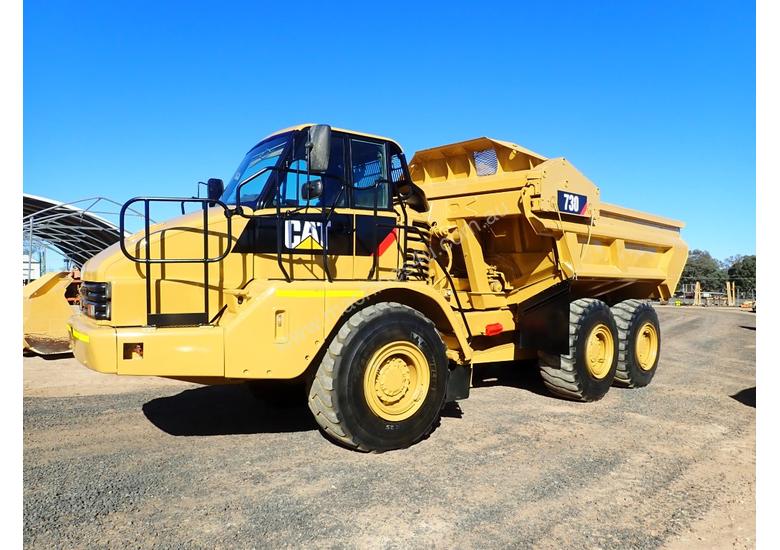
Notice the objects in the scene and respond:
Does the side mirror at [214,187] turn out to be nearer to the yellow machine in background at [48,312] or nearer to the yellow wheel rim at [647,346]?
the yellow machine in background at [48,312]

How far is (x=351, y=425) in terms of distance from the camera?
4492mm

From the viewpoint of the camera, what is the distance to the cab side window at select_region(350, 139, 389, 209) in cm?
525

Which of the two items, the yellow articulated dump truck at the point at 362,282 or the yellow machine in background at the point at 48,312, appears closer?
the yellow articulated dump truck at the point at 362,282

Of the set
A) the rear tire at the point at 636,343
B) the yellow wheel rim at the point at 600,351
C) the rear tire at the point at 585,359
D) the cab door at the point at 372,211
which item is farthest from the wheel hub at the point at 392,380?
the rear tire at the point at 636,343

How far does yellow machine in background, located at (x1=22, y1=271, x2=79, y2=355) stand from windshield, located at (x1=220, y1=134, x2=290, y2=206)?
18.0 feet

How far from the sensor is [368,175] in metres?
5.39

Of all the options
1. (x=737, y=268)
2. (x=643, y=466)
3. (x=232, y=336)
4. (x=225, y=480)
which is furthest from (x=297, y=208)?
(x=737, y=268)

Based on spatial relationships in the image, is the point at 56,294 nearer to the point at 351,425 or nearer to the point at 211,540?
the point at 351,425

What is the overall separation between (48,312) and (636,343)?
376 inches

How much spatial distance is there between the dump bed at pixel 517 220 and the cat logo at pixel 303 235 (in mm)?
1968

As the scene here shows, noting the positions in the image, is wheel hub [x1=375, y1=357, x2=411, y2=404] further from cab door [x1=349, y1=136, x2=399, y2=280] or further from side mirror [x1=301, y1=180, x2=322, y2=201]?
side mirror [x1=301, y1=180, x2=322, y2=201]

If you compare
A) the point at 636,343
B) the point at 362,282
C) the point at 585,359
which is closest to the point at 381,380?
the point at 362,282

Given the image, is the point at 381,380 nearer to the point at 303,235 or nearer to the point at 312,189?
the point at 303,235

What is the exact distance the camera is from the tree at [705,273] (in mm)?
45406
